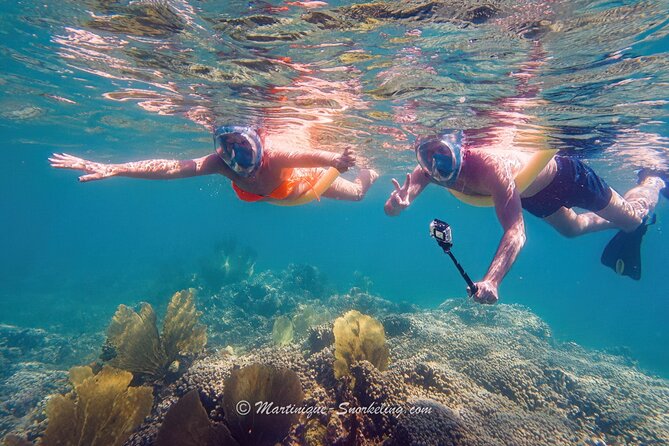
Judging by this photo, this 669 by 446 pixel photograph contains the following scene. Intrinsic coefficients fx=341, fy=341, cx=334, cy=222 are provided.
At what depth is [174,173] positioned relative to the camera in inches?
227

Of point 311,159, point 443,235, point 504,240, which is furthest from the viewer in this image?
point 311,159

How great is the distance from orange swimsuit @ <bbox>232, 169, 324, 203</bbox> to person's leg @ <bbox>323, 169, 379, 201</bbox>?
3.13ft

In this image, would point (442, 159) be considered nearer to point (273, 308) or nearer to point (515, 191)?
point (515, 191)

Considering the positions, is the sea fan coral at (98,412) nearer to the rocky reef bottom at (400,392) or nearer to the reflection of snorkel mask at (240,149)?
the rocky reef bottom at (400,392)

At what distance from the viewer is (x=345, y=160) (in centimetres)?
473

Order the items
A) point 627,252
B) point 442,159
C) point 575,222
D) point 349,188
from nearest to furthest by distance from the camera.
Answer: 1. point 442,159
2. point 627,252
3. point 575,222
4. point 349,188

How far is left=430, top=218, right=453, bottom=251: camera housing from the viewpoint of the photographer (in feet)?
11.9

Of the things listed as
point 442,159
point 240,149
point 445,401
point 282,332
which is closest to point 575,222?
point 442,159

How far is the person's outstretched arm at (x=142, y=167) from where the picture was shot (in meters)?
5.04

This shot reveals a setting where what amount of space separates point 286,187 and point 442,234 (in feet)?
12.2

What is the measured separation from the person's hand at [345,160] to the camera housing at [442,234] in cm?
146

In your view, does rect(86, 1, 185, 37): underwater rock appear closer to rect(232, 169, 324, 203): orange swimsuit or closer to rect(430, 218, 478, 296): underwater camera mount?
rect(232, 169, 324, 203): orange swimsuit

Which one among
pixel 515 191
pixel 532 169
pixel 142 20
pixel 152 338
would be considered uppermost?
pixel 142 20

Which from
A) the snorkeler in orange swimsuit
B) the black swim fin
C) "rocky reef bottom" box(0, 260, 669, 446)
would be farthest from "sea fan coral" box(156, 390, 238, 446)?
the black swim fin
